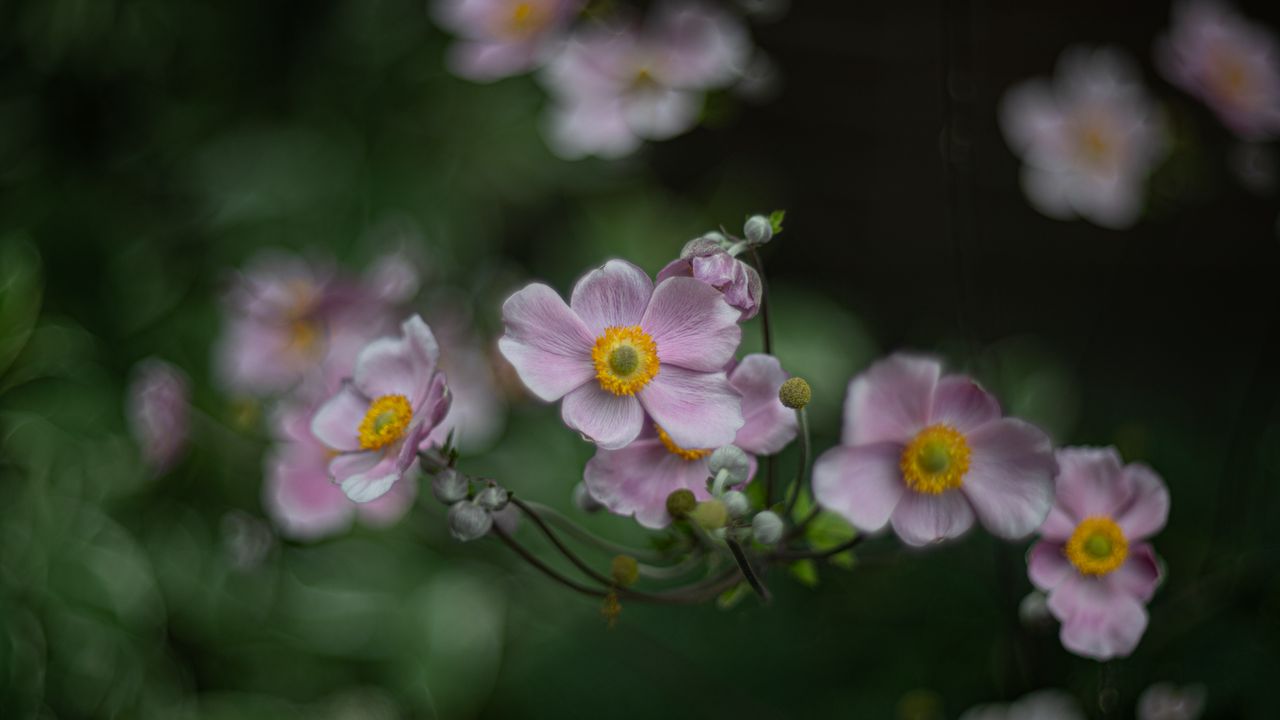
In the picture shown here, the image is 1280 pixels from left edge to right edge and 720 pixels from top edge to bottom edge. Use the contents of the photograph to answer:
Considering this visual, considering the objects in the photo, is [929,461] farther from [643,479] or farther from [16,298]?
[16,298]

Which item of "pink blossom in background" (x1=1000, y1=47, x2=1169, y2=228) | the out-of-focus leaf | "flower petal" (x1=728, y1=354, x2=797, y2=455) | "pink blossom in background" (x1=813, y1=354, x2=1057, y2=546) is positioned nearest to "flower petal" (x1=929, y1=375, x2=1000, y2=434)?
"pink blossom in background" (x1=813, y1=354, x2=1057, y2=546)

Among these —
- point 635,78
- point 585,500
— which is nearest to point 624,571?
point 585,500

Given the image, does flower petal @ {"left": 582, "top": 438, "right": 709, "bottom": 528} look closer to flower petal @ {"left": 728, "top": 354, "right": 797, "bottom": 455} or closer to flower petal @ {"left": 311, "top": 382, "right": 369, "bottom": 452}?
flower petal @ {"left": 728, "top": 354, "right": 797, "bottom": 455}

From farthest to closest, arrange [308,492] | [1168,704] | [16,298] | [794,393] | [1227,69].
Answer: [1227,69], [16,298], [308,492], [1168,704], [794,393]

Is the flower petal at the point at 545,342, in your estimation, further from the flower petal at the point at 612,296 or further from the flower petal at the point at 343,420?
the flower petal at the point at 343,420

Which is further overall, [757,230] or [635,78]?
[635,78]

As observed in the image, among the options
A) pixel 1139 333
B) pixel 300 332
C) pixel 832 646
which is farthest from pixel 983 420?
pixel 1139 333

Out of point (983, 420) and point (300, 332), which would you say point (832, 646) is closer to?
point (983, 420)

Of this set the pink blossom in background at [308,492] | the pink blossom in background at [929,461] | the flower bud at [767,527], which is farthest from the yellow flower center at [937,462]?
the pink blossom in background at [308,492]
